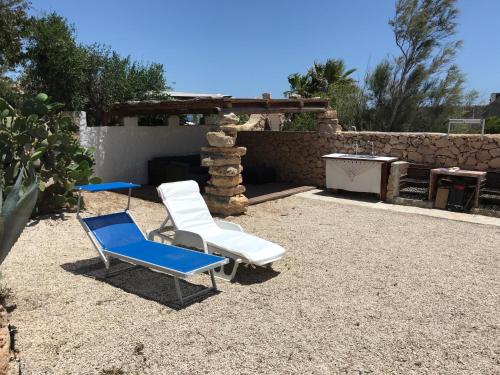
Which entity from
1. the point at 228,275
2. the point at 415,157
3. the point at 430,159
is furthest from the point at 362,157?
the point at 228,275

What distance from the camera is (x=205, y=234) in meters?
6.16

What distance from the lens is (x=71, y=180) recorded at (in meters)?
8.34

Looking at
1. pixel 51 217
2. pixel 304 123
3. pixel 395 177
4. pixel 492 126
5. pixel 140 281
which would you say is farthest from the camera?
pixel 492 126

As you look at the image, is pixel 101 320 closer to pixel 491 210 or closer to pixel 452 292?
pixel 452 292

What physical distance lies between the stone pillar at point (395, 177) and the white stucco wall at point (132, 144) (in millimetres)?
6278

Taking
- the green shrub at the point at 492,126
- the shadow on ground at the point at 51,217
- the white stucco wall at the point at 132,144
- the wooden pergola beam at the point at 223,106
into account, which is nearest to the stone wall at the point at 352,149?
the wooden pergola beam at the point at 223,106

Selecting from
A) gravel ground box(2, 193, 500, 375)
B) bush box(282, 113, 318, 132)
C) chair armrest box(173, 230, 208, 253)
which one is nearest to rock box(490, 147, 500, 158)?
gravel ground box(2, 193, 500, 375)

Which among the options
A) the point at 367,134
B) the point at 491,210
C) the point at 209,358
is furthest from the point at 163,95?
the point at 209,358

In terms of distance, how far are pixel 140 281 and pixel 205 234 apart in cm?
111

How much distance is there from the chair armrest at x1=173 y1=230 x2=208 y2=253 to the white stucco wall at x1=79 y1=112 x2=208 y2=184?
5.77 m

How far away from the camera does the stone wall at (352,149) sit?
9.90 metres

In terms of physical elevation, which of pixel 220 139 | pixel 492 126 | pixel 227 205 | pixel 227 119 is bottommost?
pixel 227 205

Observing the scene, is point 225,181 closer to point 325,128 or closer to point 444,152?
point 325,128

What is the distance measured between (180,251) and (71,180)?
158 inches
